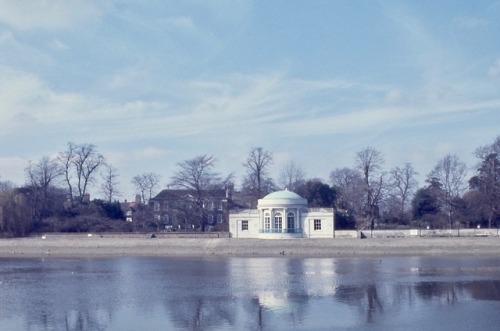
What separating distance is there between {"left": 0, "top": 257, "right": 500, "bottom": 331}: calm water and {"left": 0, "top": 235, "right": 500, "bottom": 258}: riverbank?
10284 mm

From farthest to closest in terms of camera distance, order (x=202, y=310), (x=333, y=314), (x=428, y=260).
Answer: (x=428, y=260), (x=202, y=310), (x=333, y=314)

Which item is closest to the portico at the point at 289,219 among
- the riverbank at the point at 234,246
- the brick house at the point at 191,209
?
the riverbank at the point at 234,246

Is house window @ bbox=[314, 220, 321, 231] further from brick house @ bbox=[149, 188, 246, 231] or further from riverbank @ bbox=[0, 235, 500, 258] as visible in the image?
brick house @ bbox=[149, 188, 246, 231]

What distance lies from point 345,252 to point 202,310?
35384mm

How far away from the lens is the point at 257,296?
1255 inches

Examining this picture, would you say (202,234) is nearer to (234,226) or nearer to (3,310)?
(234,226)

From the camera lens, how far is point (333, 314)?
2656cm

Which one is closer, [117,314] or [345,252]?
[117,314]

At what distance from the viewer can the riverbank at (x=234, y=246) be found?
6109 centimetres

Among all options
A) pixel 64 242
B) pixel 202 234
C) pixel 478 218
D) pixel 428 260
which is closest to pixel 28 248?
pixel 64 242

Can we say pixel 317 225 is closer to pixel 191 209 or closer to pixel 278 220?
pixel 278 220

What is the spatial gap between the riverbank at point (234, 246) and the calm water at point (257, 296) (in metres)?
10.3

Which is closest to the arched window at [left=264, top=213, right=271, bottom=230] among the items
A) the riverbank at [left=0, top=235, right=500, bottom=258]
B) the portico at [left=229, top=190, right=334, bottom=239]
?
the portico at [left=229, top=190, right=334, bottom=239]

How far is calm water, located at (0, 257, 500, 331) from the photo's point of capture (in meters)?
25.4
